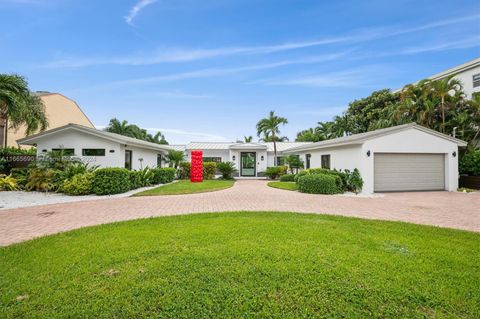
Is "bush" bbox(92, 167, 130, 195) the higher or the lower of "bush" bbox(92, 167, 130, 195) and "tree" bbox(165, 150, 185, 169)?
the lower

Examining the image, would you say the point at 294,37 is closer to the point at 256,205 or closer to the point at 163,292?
the point at 256,205

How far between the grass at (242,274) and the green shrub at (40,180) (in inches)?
362

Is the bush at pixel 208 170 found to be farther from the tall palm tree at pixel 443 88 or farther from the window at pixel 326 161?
the tall palm tree at pixel 443 88

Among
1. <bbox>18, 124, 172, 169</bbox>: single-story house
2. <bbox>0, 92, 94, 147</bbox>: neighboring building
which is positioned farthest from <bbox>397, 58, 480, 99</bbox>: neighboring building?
<bbox>0, 92, 94, 147</bbox>: neighboring building

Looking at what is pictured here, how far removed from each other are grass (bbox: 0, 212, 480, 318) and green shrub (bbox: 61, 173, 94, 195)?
726 centimetres

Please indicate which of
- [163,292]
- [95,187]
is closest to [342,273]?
[163,292]

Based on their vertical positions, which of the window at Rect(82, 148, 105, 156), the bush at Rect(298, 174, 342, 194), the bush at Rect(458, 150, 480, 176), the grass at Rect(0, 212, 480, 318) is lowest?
the grass at Rect(0, 212, 480, 318)

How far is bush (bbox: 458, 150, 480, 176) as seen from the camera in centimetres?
1412

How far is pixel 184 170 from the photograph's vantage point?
21.3 m

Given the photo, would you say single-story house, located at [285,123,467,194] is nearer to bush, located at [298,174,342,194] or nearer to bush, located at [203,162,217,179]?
bush, located at [298,174,342,194]

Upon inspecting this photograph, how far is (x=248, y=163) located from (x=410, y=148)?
15.2 meters

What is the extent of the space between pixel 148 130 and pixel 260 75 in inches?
1052

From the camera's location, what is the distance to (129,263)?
11.5ft

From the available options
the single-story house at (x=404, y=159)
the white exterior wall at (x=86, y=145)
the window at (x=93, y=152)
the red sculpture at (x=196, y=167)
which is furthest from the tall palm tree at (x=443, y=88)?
the window at (x=93, y=152)
